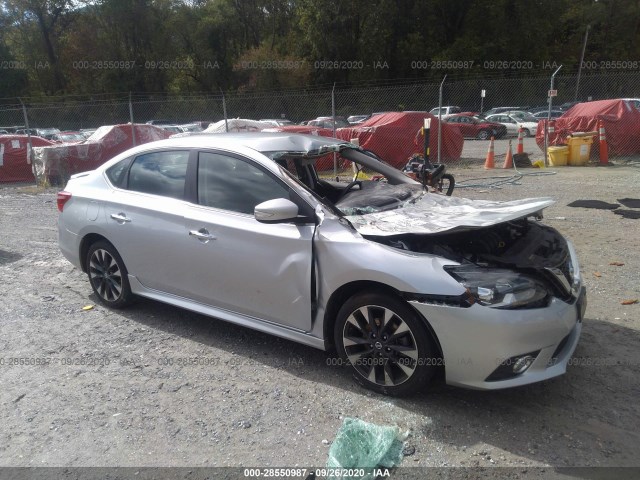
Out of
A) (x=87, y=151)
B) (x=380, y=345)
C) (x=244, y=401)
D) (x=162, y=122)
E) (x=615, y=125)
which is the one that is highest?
(x=615, y=125)

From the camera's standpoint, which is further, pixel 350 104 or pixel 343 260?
pixel 350 104

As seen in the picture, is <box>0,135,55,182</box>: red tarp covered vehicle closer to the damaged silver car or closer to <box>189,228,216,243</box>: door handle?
the damaged silver car

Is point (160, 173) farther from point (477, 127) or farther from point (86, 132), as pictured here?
point (477, 127)

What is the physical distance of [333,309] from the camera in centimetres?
364

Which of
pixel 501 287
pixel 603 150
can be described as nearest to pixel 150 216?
pixel 501 287

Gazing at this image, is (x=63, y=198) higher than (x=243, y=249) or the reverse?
higher

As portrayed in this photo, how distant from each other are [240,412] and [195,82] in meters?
52.5

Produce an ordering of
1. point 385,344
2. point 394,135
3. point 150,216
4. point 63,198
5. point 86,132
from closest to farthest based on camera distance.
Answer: point 385,344 < point 150,216 < point 63,198 < point 394,135 < point 86,132

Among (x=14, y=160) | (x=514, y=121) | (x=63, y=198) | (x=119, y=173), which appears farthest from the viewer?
(x=514, y=121)

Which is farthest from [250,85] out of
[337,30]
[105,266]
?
[105,266]

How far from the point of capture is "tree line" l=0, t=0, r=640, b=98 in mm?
45250

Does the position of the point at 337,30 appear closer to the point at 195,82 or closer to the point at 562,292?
the point at 195,82

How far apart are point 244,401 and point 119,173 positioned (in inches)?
103

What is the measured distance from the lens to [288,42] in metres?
50.8
